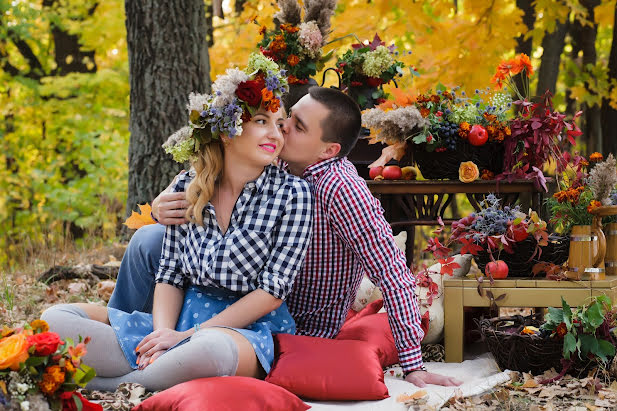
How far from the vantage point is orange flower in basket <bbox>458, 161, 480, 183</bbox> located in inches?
157

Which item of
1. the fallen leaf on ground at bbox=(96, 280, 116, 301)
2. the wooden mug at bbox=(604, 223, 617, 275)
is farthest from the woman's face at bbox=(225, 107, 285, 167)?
the fallen leaf on ground at bbox=(96, 280, 116, 301)

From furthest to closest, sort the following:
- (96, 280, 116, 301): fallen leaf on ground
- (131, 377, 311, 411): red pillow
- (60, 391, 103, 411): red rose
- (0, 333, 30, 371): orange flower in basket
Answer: (96, 280, 116, 301): fallen leaf on ground, (131, 377, 311, 411): red pillow, (60, 391, 103, 411): red rose, (0, 333, 30, 371): orange flower in basket

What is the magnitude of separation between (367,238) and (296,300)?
1.67 ft

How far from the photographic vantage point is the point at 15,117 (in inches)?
525

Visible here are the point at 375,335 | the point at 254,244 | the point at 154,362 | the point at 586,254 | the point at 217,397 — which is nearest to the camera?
the point at 217,397

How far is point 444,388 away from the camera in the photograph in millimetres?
2992

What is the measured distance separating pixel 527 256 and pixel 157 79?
3.44 m

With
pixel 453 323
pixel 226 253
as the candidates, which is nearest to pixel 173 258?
pixel 226 253

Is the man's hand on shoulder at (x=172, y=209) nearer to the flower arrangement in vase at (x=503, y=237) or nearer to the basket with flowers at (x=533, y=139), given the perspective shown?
the flower arrangement in vase at (x=503, y=237)

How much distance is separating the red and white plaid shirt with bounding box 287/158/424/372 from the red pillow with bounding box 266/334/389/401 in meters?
0.22

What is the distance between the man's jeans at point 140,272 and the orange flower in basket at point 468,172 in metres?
1.74

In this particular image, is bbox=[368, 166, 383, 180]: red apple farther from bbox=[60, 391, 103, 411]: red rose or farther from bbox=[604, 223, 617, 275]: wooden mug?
bbox=[60, 391, 103, 411]: red rose

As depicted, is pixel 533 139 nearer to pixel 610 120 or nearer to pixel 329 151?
pixel 329 151

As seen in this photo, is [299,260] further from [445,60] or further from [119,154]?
[119,154]
